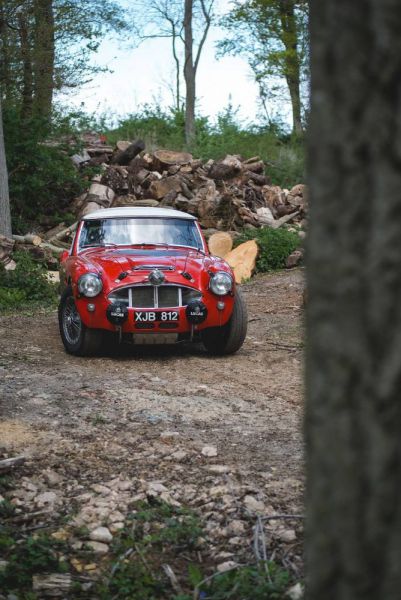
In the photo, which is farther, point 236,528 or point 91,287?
point 91,287

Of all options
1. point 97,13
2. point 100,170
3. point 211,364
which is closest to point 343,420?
point 211,364

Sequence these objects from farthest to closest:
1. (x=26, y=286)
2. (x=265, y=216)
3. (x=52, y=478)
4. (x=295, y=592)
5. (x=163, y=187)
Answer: (x=163, y=187), (x=265, y=216), (x=26, y=286), (x=52, y=478), (x=295, y=592)

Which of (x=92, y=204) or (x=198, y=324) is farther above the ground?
(x=92, y=204)

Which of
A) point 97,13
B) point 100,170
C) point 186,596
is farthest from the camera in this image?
point 97,13

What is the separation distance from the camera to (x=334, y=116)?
1432 millimetres

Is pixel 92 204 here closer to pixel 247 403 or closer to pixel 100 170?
pixel 100 170

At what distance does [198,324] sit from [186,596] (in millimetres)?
5195

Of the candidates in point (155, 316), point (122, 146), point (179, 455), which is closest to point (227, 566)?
point (179, 455)

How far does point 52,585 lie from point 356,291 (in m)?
2.41

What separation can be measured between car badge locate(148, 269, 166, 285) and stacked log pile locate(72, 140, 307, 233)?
9.16 metres

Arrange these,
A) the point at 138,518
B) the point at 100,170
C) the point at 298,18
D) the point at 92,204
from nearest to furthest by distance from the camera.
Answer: the point at 138,518, the point at 92,204, the point at 100,170, the point at 298,18

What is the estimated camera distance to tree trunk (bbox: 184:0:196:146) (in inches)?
1089

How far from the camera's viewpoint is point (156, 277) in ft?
26.7

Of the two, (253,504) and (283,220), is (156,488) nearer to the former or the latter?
(253,504)
